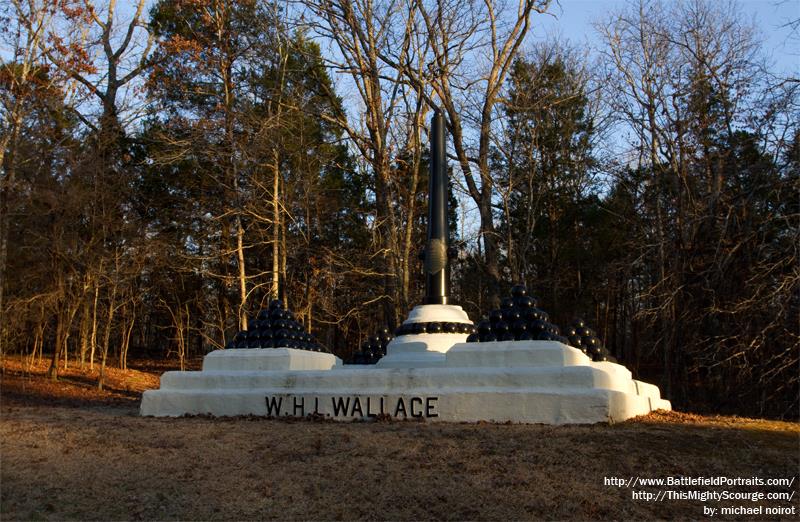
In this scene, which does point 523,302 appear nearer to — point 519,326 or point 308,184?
point 519,326

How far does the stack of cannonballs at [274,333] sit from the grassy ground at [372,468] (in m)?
3.31

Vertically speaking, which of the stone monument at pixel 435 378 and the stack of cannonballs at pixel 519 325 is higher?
the stack of cannonballs at pixel 519 325

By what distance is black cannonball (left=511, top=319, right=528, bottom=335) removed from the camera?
12.1 meters

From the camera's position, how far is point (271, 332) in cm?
1446

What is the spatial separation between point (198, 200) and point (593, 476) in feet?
71.9

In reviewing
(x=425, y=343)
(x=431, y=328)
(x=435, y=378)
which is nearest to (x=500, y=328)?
(x=435, y=378)

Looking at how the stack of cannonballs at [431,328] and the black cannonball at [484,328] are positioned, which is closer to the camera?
the black cannonball at [484,328]

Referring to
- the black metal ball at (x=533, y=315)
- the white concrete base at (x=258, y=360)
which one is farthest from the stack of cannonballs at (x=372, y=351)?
the black metal ball at (x=533, y=315)

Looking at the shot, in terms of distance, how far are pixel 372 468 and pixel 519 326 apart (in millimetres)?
4885

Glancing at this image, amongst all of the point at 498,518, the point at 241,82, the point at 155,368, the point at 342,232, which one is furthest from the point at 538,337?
the point at 155,368

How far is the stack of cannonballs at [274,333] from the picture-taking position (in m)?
14.3

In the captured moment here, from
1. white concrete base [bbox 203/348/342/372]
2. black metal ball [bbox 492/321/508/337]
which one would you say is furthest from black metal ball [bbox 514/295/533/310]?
white concrete base [bbox 203/348/342/372]

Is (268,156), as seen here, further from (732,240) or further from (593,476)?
(593,476)

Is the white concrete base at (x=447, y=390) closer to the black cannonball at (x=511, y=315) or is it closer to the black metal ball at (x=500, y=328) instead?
the black metal ball at (x=500, y=328)
